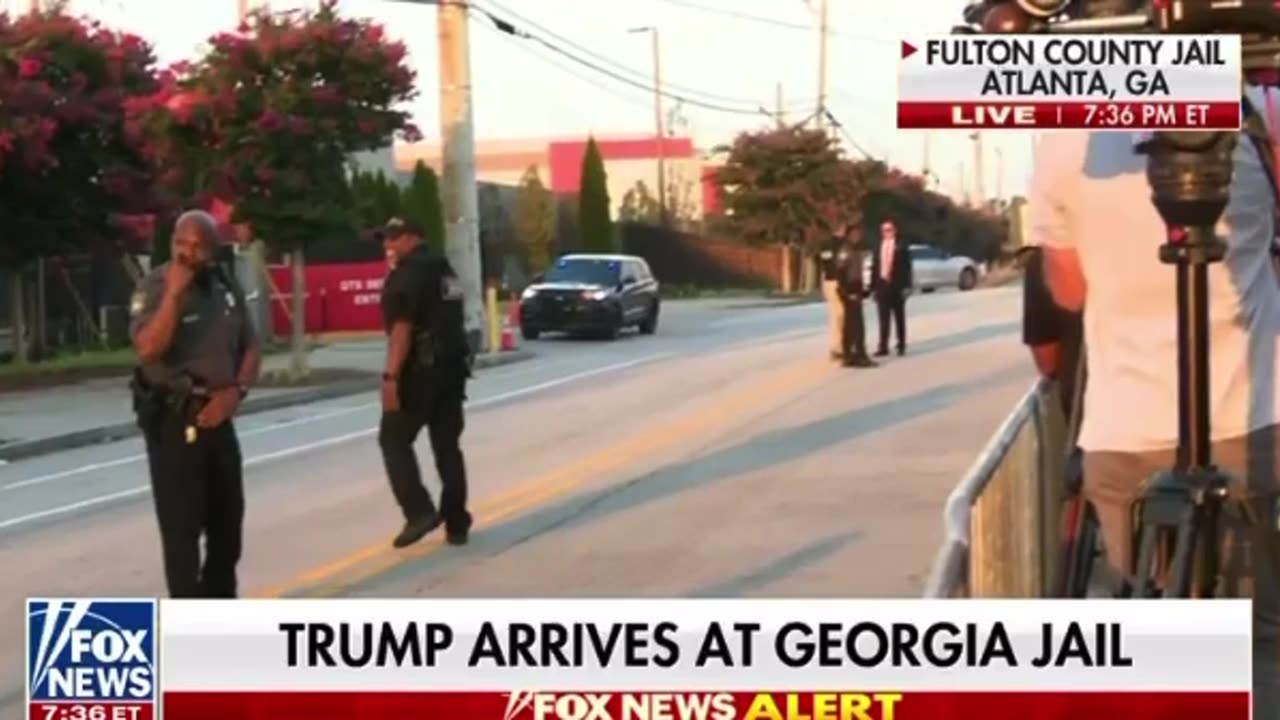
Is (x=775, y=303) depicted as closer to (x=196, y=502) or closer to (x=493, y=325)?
(x=493, y=325)

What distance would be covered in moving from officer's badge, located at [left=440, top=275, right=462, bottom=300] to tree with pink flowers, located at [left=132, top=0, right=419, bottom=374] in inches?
546

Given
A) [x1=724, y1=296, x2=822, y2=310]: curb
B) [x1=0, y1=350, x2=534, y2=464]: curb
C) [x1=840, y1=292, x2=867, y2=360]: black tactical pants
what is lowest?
[x1=724, y1=296, x2=822, y2=310]: curb

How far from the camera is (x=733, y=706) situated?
2.65m

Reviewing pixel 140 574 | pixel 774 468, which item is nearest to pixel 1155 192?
pixel 140 574

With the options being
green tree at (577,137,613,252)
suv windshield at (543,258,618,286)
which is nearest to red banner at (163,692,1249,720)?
suv windshield at (543,258,618,286)

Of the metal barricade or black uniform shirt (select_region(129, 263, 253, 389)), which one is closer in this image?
the metal barricade

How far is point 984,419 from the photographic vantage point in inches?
742

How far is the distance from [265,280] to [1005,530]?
2531 centimetres

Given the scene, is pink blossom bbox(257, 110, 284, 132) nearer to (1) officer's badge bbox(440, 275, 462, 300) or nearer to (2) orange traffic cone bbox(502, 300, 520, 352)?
(2) orange traffic cone bbox(502, 300, 520, 352)

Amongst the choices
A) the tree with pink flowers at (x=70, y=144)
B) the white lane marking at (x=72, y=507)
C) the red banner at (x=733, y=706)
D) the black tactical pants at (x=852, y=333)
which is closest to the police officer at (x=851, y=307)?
the black tactical pants at (x=852, y=333)

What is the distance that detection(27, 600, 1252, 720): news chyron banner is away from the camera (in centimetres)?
265

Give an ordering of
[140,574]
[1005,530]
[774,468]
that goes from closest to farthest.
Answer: [1005,530], [140,574], [774,468]

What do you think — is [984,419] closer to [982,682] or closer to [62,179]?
[62,179]

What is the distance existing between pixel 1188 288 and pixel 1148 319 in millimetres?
770
